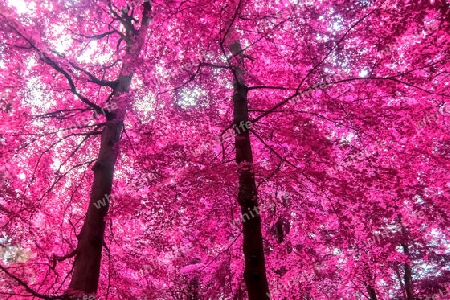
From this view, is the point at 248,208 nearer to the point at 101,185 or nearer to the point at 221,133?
the point at 221,133

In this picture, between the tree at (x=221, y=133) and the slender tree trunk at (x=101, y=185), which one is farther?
the tree at (x=221, y=133)

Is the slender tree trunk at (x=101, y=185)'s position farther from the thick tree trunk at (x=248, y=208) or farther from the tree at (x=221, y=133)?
the thick tree trunk at (x=248, y=208)

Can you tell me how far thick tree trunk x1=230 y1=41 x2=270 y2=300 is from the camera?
4.98 meters

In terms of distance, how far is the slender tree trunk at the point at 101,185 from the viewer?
5027 millimetres

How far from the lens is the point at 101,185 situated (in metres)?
5.91

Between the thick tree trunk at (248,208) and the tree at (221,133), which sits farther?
the tree at (221,133)

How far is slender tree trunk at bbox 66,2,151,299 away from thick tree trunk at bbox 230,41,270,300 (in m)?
2.39

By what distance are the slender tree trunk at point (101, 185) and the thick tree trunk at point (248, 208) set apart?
2387 mm

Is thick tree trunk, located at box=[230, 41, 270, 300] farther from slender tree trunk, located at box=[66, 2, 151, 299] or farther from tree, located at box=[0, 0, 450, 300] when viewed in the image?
slender tree trunk, located at box=[66, 2, 151, 299]

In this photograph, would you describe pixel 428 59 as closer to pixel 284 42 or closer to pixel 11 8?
pixel 284 42

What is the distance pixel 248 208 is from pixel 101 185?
2.75m

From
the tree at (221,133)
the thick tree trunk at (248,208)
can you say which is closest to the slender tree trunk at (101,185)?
the tree at (221,133)

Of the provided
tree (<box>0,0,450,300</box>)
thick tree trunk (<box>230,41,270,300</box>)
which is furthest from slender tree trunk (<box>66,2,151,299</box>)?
thick tree trunk (<box>230,41,270,300</box>)

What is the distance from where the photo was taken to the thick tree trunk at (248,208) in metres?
4.98
